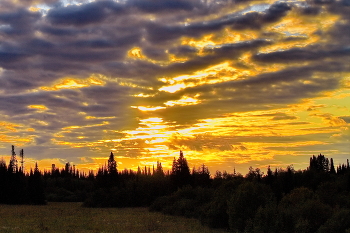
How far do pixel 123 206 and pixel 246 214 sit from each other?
66264 mm

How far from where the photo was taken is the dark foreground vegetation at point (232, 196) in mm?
30591

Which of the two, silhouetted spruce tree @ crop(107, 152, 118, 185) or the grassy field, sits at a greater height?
silhouetted spruce tree @ crop(107, 152, 118, 185)

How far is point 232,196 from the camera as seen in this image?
36.8 m

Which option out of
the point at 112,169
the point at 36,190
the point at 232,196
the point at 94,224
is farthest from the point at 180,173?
the point at 232,196

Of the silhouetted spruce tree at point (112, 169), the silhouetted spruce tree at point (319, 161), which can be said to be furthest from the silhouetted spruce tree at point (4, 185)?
the silhouetted spruce tree at point (319, 161)

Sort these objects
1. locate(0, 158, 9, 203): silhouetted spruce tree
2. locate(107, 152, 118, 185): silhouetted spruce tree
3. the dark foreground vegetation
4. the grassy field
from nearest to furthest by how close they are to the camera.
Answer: the dark foreground vegetation, the grassy field, locate(0, 158, 9, 203): silhouetted spruce tree, locate(107, 152, 118, 185): silhouetted spruce tree

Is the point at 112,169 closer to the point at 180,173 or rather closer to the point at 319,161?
the point at 180,173

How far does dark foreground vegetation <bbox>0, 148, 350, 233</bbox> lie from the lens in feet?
100

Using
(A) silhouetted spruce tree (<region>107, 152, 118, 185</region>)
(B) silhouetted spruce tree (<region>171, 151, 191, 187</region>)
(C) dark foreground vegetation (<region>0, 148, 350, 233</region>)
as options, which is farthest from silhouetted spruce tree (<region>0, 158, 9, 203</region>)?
(B) silhouetted spruce tree (<region>171, 151, 191, 187</region>)

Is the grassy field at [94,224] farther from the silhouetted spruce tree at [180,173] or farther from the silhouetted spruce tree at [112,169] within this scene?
the silhouetted spruce tree at [112,169]

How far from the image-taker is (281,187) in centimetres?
7994

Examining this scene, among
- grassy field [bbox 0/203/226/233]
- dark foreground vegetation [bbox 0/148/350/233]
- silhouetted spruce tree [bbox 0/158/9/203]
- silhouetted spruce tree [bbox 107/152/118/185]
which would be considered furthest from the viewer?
silhouetted spruce tree [bbox 107/152/118/185]

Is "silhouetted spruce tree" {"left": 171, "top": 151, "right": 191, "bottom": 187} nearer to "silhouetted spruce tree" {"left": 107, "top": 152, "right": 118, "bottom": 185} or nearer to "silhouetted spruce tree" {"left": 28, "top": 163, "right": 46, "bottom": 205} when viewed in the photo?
"silhouetted spruce tree" {"left": 107, "top": 152, "right": 118, "bottom": 185}

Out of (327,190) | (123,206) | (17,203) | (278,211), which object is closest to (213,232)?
(278,211)
